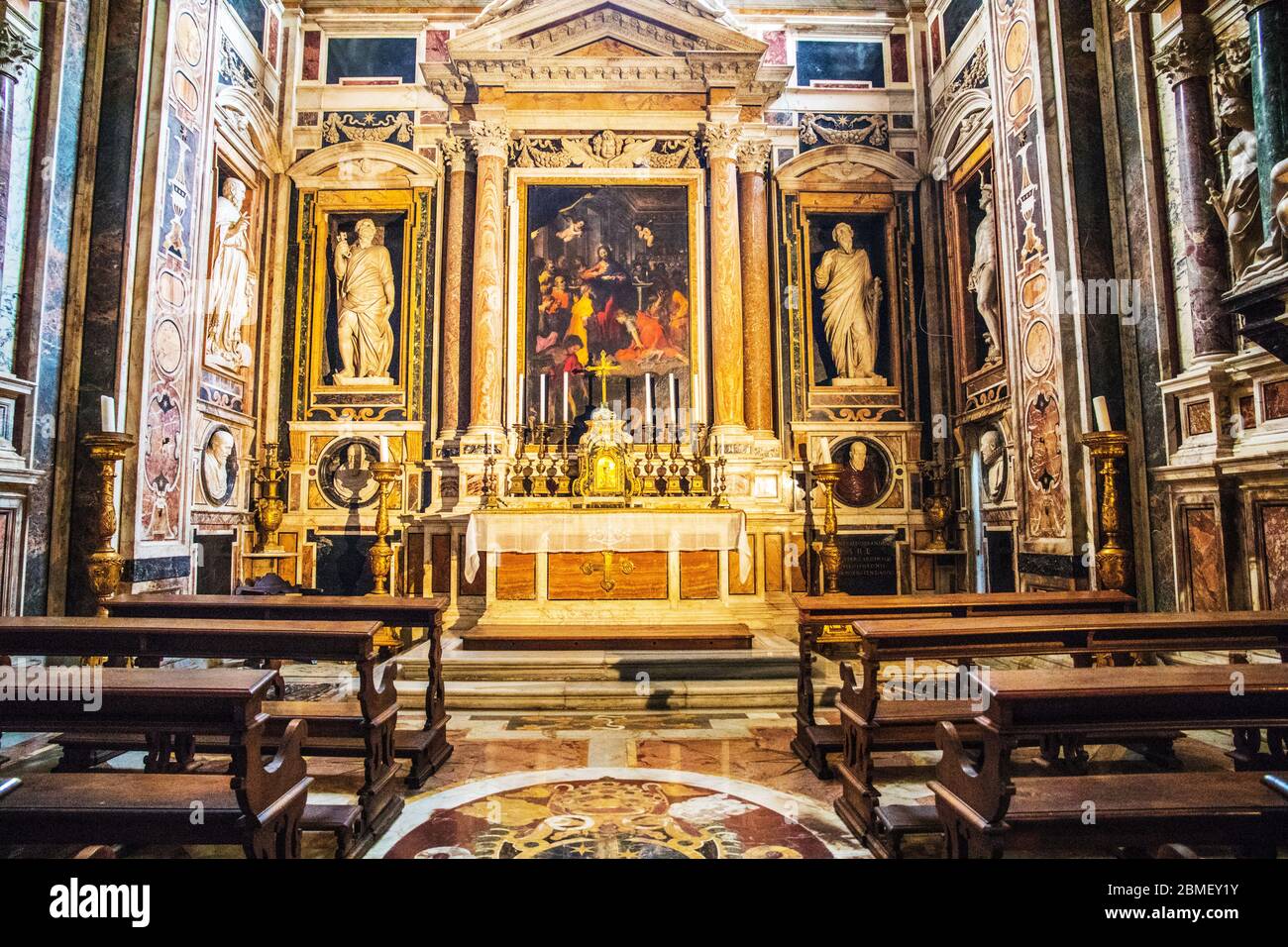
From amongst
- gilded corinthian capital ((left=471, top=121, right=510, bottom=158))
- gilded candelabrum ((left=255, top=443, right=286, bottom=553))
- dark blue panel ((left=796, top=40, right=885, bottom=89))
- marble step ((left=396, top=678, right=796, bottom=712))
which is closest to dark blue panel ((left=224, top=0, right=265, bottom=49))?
gilded corinthian capital ((left=471, top=121, right=510, bottom=158))

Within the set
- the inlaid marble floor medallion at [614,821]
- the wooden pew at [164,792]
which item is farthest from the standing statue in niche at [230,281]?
the wooden pew at [164,792]

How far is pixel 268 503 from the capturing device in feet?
30.4

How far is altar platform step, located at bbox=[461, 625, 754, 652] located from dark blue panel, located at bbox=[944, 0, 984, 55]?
Result: 7774 millimetres

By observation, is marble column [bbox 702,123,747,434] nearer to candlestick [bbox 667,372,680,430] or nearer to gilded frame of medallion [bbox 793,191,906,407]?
candlestick [bbox 667,372,680,430]

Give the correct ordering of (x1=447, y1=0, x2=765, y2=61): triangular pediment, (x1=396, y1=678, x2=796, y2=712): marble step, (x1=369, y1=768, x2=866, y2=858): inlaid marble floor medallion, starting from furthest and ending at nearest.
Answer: (x1=447, y1=0, x2=765, y2=61): triangular pediment < (x1=396, y1=678, x2=796, y2=712): marble step < (x1=369, y1=768, x2=866, y2=858): inlaid marble floor medallion

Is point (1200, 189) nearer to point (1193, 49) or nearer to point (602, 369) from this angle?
point (1193, 49)

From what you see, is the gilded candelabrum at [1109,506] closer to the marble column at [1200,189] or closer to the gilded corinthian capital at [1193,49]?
the marble column at [1200,189]

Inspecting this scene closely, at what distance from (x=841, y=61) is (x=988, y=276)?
12.7ft

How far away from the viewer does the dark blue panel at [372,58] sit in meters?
10.3

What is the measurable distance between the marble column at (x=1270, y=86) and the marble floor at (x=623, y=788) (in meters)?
3.09

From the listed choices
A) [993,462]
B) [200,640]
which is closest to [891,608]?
[200,640]

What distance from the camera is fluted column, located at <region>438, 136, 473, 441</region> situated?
9.78 meters

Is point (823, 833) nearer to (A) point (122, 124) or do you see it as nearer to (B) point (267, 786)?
(B) point (267, 786)

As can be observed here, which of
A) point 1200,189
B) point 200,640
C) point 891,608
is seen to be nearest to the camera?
point 200,640
